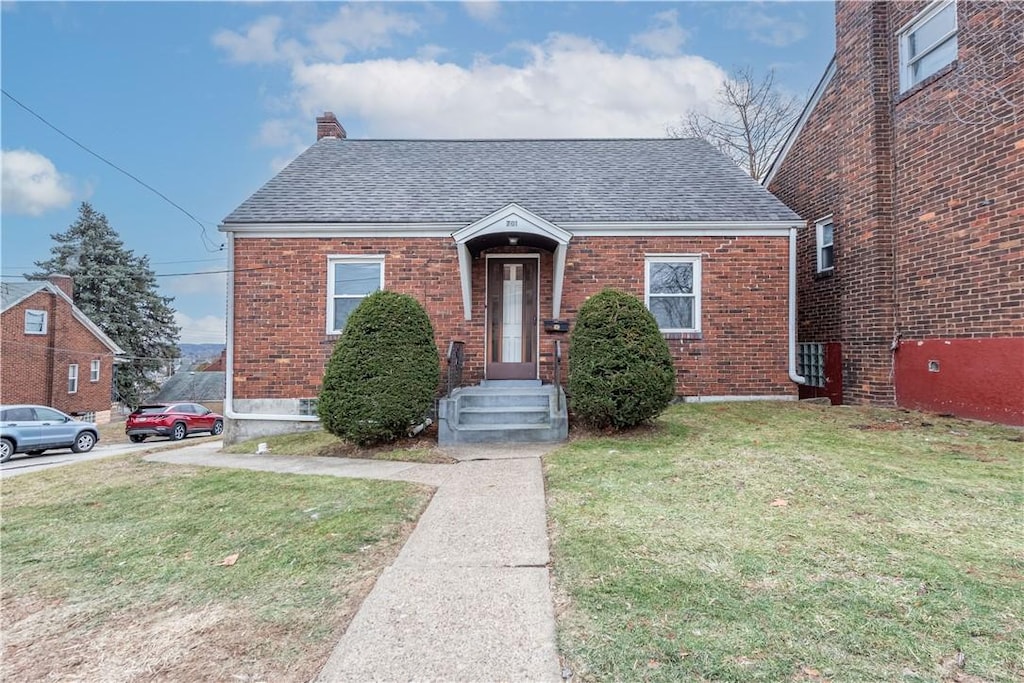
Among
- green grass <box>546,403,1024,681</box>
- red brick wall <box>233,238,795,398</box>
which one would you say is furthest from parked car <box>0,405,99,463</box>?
green grass <box>546,403,1024,681</box>

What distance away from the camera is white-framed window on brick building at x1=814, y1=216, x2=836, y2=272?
11577 millimetres

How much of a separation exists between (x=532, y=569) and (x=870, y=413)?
26.2ft

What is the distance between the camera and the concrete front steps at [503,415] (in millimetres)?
8289

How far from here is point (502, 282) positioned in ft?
36.2

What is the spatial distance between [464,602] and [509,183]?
10.3m

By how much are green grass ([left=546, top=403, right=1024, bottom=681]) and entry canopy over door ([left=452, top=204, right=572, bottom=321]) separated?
4.60 meters

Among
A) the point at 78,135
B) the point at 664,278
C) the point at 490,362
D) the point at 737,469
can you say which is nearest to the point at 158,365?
the point at 78,135

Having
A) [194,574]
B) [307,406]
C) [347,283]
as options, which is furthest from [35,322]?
[194,574]

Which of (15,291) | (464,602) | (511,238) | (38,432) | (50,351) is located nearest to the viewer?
(464,602)

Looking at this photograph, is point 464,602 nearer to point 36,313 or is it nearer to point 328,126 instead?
point 328,126

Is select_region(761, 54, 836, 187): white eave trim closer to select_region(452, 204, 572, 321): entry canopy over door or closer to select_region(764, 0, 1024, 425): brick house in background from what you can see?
select_region(764, 0, 1024, 425): brick house in background

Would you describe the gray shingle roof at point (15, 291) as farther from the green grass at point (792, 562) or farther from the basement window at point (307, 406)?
the green grass at point (792, 562)

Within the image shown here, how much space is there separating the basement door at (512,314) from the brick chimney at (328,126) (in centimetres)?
687

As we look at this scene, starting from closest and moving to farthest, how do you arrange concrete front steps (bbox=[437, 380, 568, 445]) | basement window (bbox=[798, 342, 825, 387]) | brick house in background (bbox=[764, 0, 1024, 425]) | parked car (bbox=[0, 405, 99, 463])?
1. brick house in background (bbox=[764, 0, 1024, 425])
2. concrete front steps (bbox=[437, 380, 568, 445])
3. basement window (bbox=[798, 342, 825, 387])
4. parked car (bbox=[0, 405, 99, 463])
